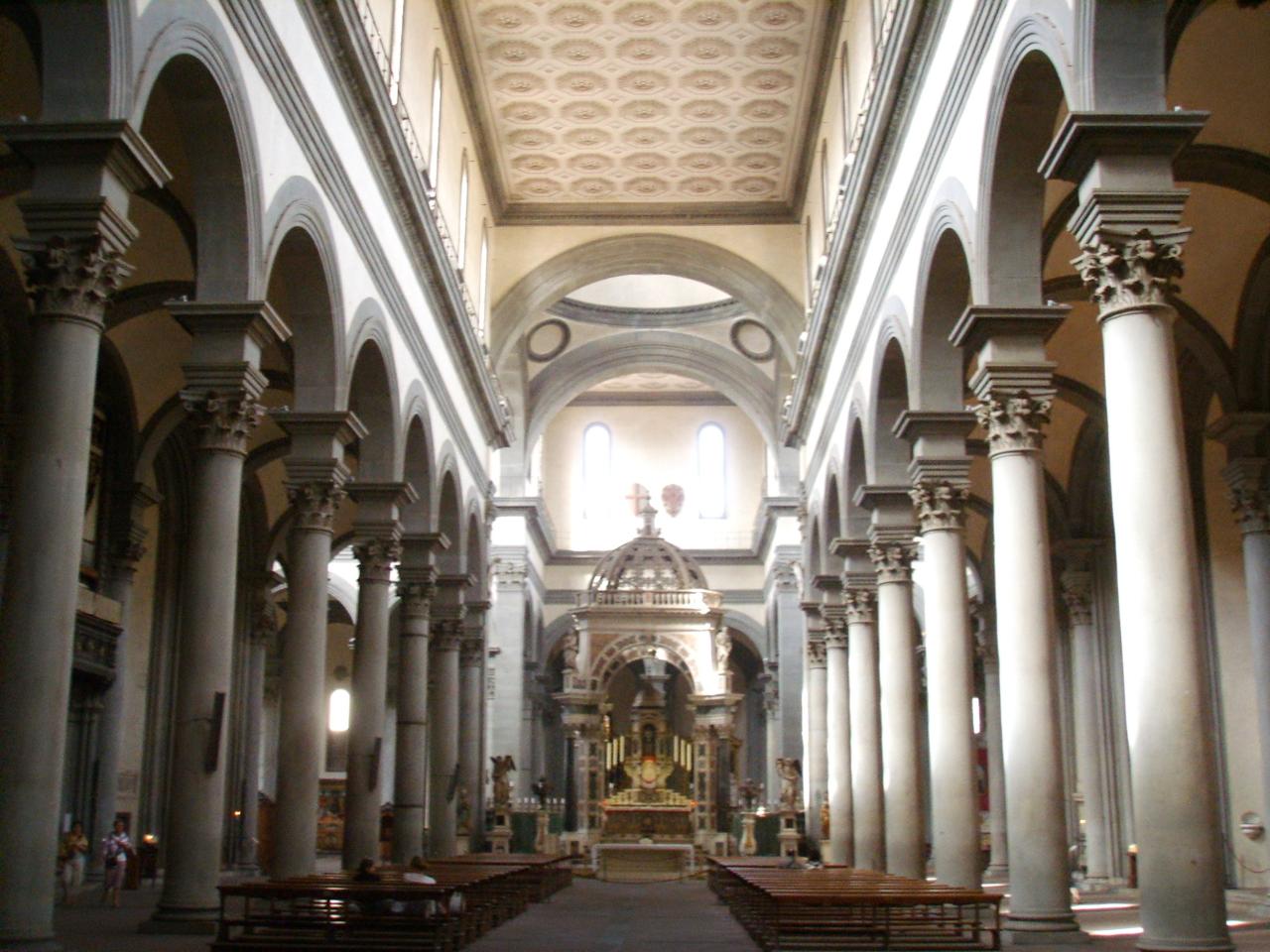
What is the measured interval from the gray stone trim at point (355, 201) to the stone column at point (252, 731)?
508 centimetres

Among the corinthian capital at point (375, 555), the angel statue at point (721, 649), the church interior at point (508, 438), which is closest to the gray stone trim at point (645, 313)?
the church interior at point (508, 438)

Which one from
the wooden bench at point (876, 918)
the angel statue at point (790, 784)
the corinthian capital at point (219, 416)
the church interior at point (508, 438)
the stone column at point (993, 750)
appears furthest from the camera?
the angel statue at point (790, 784)

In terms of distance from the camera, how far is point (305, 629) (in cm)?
1684

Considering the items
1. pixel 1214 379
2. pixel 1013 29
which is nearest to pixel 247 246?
pixel 1013 29

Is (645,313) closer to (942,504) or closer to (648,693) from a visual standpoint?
(648,693)

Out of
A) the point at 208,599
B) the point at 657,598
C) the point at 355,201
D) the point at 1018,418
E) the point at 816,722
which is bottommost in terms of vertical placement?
the point at 816,722

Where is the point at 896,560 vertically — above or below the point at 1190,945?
above

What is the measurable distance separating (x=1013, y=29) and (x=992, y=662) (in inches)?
786

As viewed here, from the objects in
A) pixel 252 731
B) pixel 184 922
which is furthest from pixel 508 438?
pixel 184 922

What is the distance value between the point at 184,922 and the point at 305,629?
4206mm

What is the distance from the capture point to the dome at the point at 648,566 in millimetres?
40188

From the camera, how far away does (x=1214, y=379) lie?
1934 cm

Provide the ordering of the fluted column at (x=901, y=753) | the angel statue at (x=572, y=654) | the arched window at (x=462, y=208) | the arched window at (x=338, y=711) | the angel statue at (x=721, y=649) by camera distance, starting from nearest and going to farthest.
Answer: the fluted column at (x=901, y=753) < the arched window at (x=462, y=208) < the angel statue at (x=721, y=649) < the angel statue at (x=572, y=654) < the arched window at (x=338, y=711)

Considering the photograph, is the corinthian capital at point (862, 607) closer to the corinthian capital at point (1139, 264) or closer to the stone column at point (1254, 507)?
the stone column at point (1254, 507)
